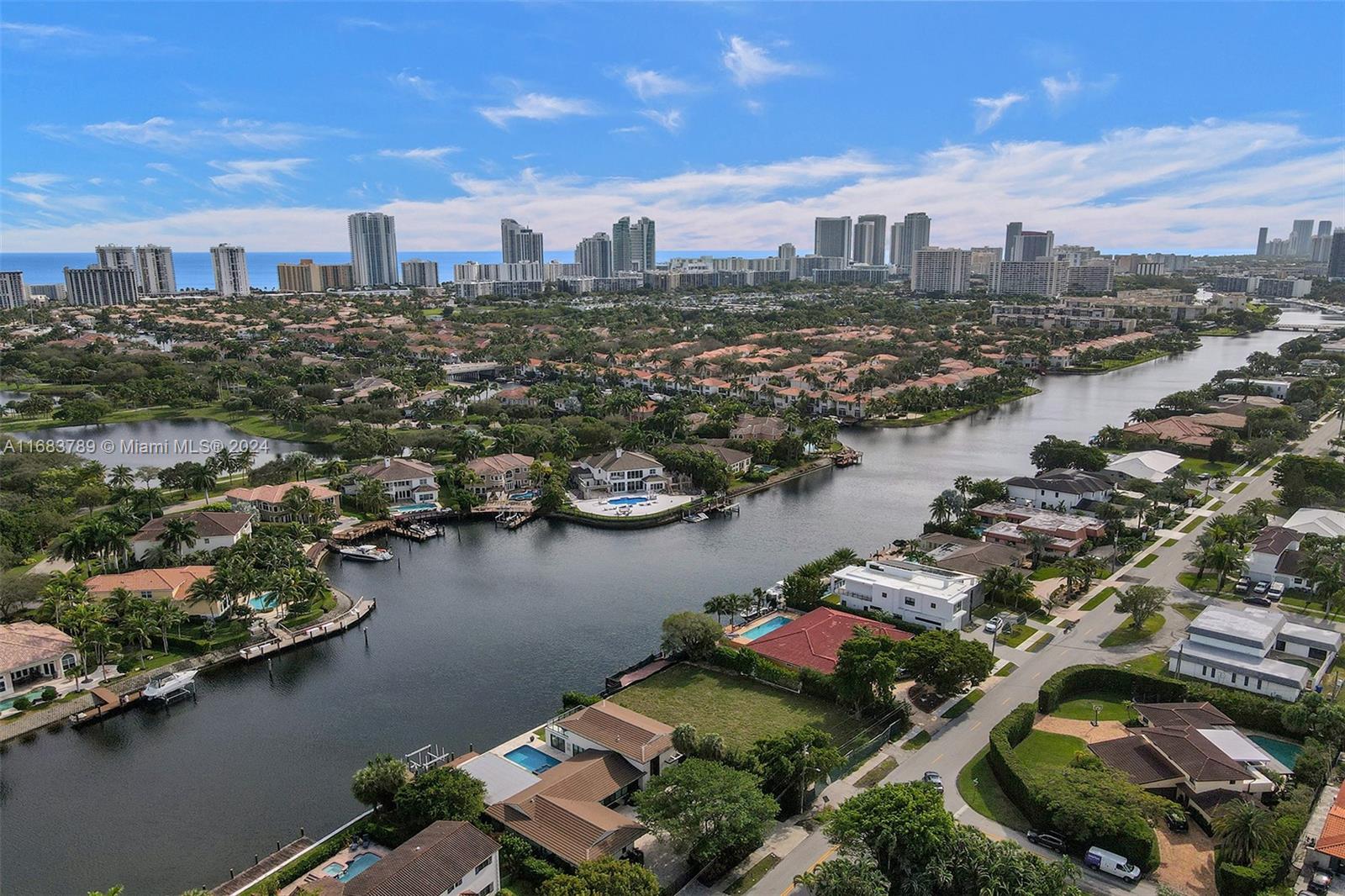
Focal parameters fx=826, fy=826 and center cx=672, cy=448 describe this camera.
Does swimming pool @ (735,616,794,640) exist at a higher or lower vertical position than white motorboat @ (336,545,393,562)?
higher

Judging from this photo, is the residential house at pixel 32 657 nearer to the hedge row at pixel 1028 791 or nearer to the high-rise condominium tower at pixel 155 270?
the hedge row at pixel 1028 791

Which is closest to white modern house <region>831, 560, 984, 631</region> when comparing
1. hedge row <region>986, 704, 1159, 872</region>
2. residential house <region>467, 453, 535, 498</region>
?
hedge row <region>986, 704, 1159, 872</region>

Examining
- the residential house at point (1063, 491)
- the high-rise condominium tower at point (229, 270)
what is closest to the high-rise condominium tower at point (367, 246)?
the high-rise condominium tower at point (229, 270)

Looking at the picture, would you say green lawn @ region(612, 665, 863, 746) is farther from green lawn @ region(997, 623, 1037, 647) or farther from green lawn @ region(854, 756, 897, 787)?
green lawn @ region(997, 623, 1037, 647)

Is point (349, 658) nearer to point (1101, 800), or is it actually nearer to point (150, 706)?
point (150, 706)

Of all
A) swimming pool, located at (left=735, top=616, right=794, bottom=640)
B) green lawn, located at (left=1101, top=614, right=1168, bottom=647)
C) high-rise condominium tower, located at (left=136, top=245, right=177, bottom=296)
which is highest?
high-rise condominium tower, located at (left=136, top=245, right=177, bottom=296)

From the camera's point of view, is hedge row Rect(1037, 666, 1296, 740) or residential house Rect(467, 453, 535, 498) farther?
residential house Rect(467, 453, 535, 498)

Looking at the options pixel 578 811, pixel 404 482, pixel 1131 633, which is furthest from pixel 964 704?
pixel 404 482
